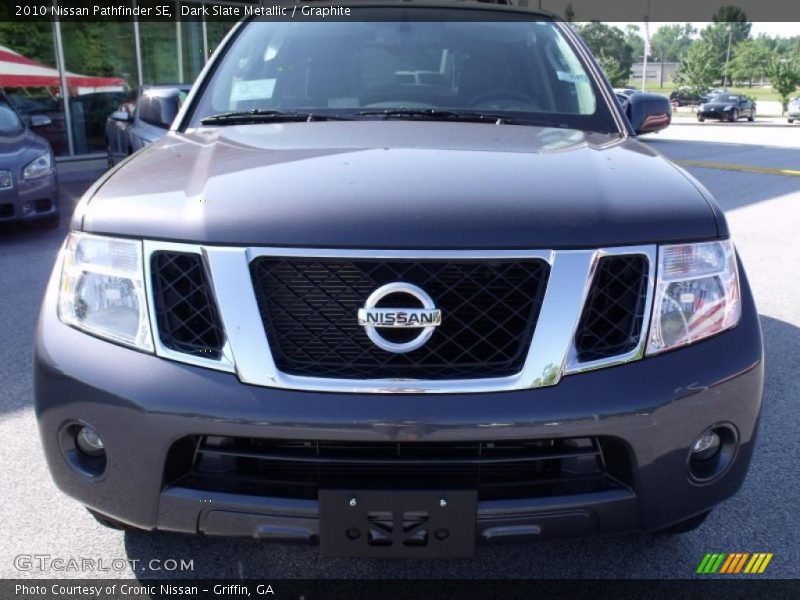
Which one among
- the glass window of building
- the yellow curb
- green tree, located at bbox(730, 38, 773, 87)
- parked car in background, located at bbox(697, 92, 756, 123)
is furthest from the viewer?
green tree, located at bbox(730, 38, 773, 87)

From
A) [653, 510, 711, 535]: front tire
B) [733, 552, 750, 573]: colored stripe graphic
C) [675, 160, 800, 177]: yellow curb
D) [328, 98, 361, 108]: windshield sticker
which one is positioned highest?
[328, 98, 361, 108]: windshield sticker

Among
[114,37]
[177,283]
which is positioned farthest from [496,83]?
[114,37]

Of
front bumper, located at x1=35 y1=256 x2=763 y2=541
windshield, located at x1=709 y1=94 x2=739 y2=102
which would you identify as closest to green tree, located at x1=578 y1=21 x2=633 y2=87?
windshield, located at x1=709 y1=94 x2=739 y2=102

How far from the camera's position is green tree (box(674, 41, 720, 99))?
192 feet

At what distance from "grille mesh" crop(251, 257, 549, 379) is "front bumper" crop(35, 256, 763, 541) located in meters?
0.09

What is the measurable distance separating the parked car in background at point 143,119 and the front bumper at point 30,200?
0.87 metres

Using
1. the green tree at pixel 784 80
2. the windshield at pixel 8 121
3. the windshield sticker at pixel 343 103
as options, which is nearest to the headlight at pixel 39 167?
the windshield at pixel 8 121

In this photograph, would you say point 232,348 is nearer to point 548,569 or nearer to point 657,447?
point 657,447

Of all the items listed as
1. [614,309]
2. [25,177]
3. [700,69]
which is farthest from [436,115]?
[700,69]

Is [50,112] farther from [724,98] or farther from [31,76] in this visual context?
[724,98]

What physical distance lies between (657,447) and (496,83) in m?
1.80

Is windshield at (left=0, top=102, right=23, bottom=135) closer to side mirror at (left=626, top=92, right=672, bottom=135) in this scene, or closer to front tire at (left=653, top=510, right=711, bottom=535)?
side mirror at (left=626, top=92, right=672, bottom=135)

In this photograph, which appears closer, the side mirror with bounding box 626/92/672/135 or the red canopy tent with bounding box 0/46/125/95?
the side mirror with bounding box 626/92/672/135

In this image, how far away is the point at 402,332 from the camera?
5.81ft
